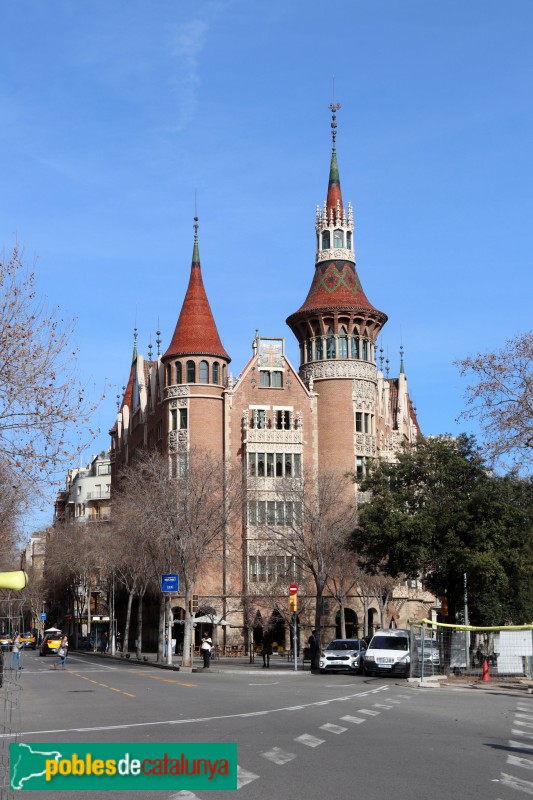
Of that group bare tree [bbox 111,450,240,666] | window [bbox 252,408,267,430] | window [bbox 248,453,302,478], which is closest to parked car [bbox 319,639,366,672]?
bare tree [bbox 111,450,240,666]

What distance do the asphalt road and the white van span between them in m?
5.72

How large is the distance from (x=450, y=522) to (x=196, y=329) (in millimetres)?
34367

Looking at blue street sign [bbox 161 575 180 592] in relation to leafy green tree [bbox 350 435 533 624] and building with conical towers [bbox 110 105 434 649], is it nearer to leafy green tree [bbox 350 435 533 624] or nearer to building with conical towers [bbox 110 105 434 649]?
leafy green tree [bbox 350 435 533 624]

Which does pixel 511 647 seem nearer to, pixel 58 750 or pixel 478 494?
pixel 478 494

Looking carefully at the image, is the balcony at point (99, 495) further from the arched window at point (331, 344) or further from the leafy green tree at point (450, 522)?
the leafy green tree at point (450, 522)

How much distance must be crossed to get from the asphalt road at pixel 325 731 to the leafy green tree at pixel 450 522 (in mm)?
8308

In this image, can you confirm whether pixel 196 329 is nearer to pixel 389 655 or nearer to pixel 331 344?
pixel 331 344

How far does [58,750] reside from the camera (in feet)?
41.8

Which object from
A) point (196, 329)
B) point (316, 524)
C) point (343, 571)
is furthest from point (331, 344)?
point (316, 524)

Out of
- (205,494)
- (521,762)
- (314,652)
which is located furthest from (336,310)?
(521,762)

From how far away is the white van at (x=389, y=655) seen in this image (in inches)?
1431

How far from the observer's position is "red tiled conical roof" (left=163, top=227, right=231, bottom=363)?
69.2 meters

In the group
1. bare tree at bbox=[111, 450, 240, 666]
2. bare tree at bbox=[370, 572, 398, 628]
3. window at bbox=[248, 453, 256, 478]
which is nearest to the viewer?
bare tree at bbox=[111, 450, 240, 666]

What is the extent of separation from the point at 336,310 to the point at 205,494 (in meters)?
24.8
